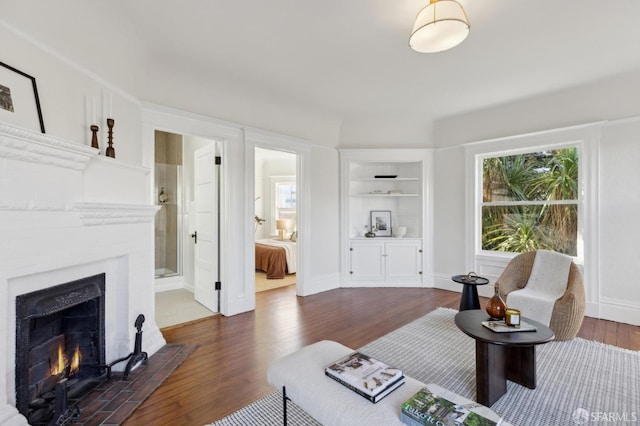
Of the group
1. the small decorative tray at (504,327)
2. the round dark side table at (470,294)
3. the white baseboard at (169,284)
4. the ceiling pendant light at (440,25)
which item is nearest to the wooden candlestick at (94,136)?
the ceiling pendant light at (440,25)

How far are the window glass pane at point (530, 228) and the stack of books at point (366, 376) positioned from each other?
3.76m

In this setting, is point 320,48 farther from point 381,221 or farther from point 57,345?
point 381,221

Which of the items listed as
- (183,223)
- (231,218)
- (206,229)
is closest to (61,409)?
(231,218)

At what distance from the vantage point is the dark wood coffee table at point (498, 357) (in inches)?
75.4

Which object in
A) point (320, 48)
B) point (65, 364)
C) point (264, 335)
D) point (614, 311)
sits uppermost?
point (320, 48)

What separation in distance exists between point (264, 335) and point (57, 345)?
65.9 inches

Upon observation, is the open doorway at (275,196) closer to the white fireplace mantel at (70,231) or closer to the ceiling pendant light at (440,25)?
the white fireplace mantel at (70,231)

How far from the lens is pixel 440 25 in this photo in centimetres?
205

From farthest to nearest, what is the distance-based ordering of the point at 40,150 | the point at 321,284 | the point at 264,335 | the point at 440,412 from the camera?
the point at 321,284 < the point at 264,335 < the point at 40,150 < the point at 440,412

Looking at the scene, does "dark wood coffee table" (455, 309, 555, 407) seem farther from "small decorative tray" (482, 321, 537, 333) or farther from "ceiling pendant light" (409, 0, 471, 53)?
"ceiling pendant light" (409, 0, 471, 53)

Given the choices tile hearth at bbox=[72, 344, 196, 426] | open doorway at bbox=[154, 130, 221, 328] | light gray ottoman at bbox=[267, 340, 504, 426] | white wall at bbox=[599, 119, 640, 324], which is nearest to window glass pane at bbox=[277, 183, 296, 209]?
open doorway at bbox=[154, 130, 221, 328]

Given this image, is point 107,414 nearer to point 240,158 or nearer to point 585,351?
point 240,158

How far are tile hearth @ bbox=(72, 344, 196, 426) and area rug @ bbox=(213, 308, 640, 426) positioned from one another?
668 mm

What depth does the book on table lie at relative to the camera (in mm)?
1147
